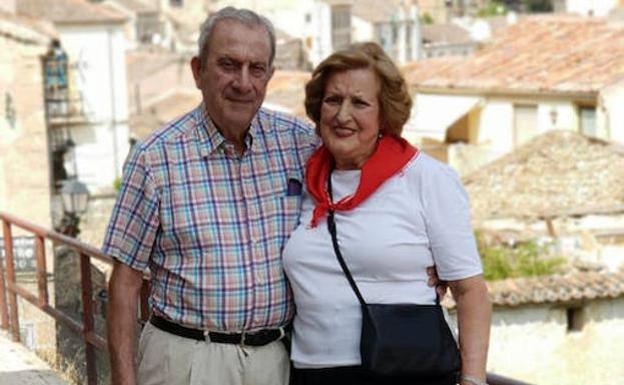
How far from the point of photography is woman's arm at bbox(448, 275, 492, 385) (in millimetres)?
→ 3447

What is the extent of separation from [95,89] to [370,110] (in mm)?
29780

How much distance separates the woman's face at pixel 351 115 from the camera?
3.45 m

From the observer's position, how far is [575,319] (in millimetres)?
14766

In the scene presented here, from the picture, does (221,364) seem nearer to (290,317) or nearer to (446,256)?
(290,317)

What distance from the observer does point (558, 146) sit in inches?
839

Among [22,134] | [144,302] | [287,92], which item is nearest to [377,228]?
[144,302]

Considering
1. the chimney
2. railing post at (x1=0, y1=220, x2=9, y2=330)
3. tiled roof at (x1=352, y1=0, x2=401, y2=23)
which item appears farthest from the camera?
tiled roof at (x1=352, y1=0, x2=401, y2=23)

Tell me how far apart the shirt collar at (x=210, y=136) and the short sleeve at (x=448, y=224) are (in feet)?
1.69

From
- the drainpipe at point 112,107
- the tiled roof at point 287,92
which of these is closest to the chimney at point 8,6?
the tiled roof at point 287,92

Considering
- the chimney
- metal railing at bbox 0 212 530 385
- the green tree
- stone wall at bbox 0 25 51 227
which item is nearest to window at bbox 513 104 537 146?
stone wall at bbox 0 25 51 227

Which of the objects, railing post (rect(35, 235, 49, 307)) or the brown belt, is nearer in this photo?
the brown belt

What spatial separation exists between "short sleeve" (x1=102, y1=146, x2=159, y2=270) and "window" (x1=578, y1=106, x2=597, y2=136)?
70.9 ft

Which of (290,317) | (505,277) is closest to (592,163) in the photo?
(505,277)

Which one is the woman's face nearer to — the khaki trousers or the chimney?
the khaki trousers
